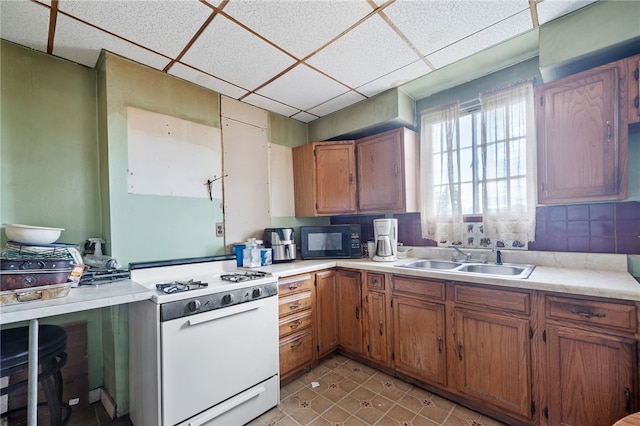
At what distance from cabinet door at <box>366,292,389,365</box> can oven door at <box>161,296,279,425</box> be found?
846 mm

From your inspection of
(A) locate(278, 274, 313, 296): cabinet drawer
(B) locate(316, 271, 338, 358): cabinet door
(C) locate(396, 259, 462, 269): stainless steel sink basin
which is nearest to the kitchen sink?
(C) locate(396, 259, 462, 269): stainless steel sink basin

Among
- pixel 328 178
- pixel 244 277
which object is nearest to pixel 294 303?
pixel 244 277

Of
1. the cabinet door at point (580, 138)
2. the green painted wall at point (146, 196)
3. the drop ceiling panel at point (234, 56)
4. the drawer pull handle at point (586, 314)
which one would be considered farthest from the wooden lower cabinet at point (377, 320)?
the drop ceiling panel at point (234, 56)

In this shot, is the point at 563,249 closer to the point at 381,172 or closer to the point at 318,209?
the point at 381,172

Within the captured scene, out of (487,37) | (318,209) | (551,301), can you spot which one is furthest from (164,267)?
(487,37)

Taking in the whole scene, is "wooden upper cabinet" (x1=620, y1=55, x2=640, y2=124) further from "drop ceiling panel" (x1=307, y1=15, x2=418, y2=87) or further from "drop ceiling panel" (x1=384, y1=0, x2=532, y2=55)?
"drop ceiling panel" (x1=307, y1=15, x2=418, y2=87)

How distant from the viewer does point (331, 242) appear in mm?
2824

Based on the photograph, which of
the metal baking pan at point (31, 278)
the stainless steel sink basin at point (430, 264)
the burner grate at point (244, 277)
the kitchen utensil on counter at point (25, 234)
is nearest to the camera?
the metal baking pan at point (31, 278)

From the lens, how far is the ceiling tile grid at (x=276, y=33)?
1.50 m

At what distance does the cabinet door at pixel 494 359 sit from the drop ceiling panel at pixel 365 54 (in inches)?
74.0

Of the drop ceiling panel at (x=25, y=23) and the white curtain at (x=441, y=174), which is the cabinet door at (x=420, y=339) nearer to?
the white curtain at (x=441, y=174)

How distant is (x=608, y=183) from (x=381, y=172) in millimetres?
1586

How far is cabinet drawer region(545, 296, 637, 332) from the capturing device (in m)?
1.31

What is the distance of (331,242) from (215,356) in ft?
4.98
